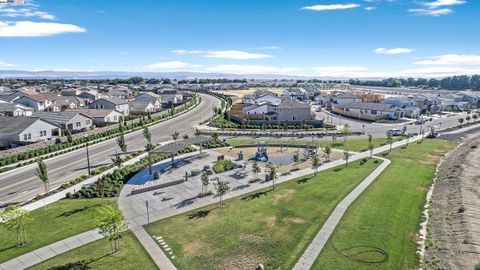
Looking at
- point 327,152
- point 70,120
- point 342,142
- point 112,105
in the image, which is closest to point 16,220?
point 327,152

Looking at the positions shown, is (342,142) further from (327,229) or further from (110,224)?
(110,224)

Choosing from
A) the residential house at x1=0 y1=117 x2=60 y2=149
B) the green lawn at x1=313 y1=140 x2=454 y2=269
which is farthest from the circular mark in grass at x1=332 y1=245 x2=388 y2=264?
the residential house at x1=0 y1=117 x2=60 y2=149

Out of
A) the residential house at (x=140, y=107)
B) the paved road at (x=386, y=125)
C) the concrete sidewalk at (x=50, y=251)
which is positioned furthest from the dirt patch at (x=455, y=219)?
the residential house at (x=140, y=107)

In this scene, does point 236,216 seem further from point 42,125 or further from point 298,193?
point 42,125

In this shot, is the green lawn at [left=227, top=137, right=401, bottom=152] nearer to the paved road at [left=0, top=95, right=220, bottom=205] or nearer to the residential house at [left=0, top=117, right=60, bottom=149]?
the paved road at [left=0, top=95, right=220, bottom=205]

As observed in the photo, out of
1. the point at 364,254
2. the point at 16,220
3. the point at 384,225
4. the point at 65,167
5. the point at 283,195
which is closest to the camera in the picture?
the point at 364,254

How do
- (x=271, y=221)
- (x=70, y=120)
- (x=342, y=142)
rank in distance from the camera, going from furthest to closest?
(x=70, y=120) → (x=342, y=142) → (x=271, y=221)

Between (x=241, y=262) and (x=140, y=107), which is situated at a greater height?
(x=140, y=107)
